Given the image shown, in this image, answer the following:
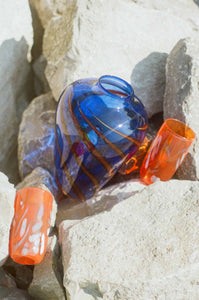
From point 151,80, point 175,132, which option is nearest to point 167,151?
point 175,132

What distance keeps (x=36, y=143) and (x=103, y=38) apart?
19.5 inches

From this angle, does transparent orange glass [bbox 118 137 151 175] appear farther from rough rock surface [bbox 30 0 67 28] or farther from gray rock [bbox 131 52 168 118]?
rough rock surface [bbox 30 0 67 28]

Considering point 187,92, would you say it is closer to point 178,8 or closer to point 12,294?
point 178,8

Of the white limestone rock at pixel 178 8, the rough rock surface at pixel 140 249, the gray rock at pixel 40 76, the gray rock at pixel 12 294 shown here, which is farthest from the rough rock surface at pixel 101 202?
the white limestone rock at pixel 178 8

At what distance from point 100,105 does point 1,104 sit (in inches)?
20.4

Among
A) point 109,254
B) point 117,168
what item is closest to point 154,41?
point 117,168

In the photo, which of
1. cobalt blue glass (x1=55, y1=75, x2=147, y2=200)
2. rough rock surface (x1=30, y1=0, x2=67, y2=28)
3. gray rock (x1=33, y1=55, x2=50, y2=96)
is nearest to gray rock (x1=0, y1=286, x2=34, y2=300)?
cobalt blue glass (x1=55, y1=75, x2=147, y2=200)

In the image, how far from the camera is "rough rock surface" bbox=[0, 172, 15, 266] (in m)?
0.90

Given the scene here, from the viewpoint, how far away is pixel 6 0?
1.35 m

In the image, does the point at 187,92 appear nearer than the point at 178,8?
Yes

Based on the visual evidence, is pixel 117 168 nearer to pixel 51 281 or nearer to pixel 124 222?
pixel 124 222

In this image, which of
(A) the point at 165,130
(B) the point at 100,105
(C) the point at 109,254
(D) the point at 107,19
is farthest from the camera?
(D) the point at 107,19

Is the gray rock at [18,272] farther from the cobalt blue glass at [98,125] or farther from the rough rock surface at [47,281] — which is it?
the cobalt blue glass at [98,125]

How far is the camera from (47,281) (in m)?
0.94
